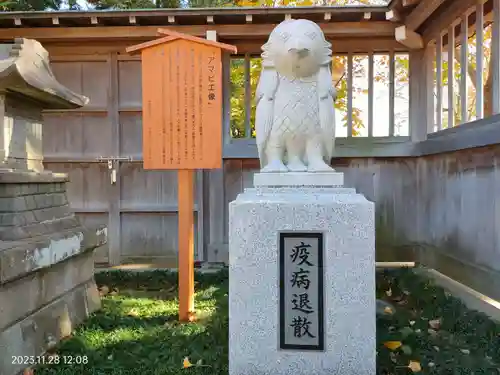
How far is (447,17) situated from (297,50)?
3.47m

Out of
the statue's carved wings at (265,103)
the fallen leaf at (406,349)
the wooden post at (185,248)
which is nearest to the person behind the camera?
the statue's carved wings at (265,103)

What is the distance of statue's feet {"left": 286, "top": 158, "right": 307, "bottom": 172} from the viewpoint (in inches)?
134

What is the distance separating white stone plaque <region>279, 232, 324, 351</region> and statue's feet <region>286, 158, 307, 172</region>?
0.55m

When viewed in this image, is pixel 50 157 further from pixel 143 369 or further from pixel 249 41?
pixel 143 369

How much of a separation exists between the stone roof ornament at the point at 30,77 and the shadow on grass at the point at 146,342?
2.09 meters

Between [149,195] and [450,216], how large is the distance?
418 centimetres

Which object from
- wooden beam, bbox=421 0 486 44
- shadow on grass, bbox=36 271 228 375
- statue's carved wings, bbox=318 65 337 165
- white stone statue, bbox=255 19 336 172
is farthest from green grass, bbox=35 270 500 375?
wooden beam, bbox=421 0 486 44

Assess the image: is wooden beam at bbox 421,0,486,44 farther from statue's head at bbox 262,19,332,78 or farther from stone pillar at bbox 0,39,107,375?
stone pillar at bbox 0,39,107,375

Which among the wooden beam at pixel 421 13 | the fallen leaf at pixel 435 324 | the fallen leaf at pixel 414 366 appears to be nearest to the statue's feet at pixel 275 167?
the fallen leaf at pixel 414 366

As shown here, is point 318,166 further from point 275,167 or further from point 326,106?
point 326,106

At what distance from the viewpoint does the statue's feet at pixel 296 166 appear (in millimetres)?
3397

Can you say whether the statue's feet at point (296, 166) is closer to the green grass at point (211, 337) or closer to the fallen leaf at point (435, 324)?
the green grass at point (211, 337)

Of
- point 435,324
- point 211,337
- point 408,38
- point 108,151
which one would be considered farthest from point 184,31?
point 435,324

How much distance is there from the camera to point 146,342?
3904 millimetres
